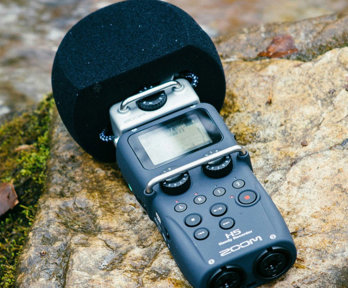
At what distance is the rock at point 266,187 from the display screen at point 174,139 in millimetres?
472

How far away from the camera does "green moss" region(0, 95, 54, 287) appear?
12.5 feet

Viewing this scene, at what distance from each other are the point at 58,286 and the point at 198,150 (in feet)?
3.47

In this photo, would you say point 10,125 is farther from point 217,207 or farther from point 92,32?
point 217,207

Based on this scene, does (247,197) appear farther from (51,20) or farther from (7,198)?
(51,20)

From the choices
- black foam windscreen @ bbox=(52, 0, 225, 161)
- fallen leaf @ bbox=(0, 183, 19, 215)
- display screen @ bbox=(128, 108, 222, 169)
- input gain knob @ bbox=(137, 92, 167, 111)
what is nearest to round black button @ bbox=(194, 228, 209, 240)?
display screen @ bbox=(128, 108, 222, 169)

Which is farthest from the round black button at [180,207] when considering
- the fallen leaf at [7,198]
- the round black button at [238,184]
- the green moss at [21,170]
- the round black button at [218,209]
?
the fallen leaf at [7,198]

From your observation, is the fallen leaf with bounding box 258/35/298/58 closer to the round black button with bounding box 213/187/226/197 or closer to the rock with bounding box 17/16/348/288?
the rock with bounding box 17/16/348/288

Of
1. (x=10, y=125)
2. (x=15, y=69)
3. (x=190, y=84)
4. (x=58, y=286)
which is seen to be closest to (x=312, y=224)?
(x=190, y=84)

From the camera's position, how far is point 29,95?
640 cm

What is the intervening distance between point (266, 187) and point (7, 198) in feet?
5.90

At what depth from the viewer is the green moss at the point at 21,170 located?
3.81m

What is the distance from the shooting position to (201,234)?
2.94 metres

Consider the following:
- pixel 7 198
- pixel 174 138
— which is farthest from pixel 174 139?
pixel 7 198

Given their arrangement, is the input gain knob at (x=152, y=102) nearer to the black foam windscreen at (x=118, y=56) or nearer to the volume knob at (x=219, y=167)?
the black foam windscreen at (x=118, y=56)
